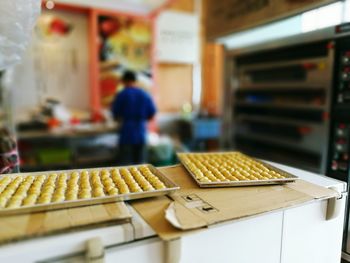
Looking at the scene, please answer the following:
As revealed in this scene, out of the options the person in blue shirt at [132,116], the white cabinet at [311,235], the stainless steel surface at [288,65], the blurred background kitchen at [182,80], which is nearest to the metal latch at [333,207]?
the white cabinet at [311,235]

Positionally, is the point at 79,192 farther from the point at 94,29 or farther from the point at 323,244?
the point at 94,29

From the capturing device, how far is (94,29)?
3.66 metres

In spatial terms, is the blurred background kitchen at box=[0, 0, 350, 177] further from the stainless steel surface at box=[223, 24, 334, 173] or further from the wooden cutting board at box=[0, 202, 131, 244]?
the wooden cutting board at box=[0, 202, 131, 244]

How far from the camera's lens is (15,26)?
1235 millimetres

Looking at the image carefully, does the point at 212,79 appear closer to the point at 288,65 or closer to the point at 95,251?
the point at 288,65

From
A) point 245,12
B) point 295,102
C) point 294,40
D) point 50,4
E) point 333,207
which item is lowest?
point 333,207

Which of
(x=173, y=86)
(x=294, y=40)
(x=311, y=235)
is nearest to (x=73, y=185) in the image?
(x=311, y=235)

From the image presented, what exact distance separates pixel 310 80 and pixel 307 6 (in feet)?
Result: 1.80

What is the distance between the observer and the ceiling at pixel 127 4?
3623mm

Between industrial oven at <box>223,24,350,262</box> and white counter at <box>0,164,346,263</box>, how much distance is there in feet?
1.27

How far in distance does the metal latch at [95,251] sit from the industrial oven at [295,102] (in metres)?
1.29

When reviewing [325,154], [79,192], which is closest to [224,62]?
[325,154]

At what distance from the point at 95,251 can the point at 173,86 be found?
414cm

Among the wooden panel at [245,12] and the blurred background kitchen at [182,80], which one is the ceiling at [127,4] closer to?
the blurred background kitchen at [182,80]
